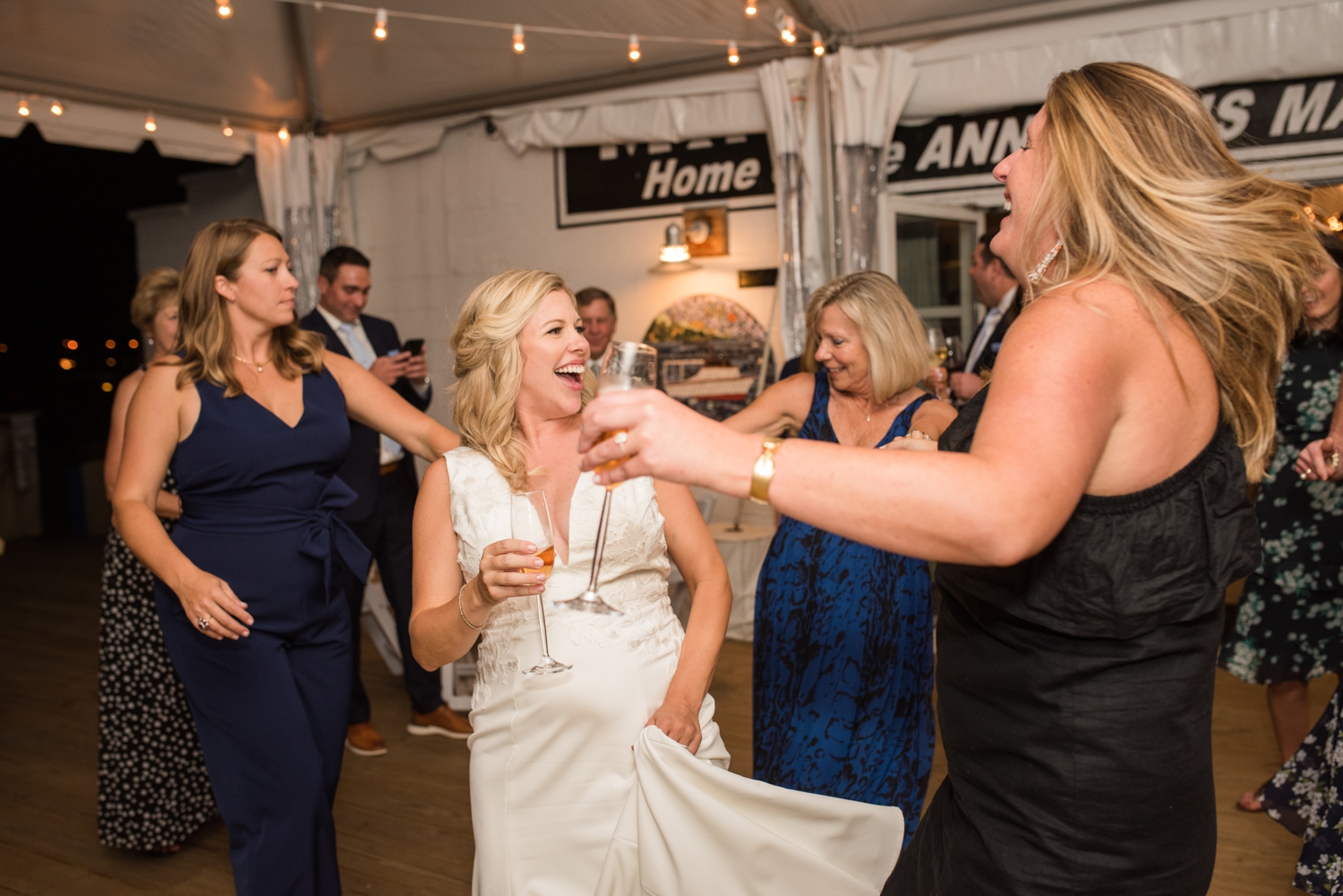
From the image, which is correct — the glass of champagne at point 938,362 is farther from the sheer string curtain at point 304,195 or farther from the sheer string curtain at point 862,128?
the sheer string curtain at point 304,195

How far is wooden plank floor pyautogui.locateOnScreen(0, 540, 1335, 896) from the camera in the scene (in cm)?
299

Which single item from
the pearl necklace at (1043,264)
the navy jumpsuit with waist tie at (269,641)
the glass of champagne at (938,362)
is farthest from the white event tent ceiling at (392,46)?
the pearl necklace at (1043,264)

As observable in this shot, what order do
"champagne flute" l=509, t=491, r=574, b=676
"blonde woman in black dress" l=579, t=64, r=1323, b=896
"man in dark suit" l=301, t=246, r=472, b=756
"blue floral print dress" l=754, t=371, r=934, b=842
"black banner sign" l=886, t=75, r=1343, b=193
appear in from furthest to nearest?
"black banner sign" l=886, t=75, r=1343, b=193
"man in dark suit" l=301, t=246, r=472, b=756
"blue floral print dress" l=754, t=371, r=934, b=842
"champagne flute" l=509, t=491, r=574, b=676
"blonde woman in black dress" l=579, t=64, r=1323, b=896

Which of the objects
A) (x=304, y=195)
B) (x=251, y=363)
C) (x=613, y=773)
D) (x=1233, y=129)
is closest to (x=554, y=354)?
(x=613, y=773)

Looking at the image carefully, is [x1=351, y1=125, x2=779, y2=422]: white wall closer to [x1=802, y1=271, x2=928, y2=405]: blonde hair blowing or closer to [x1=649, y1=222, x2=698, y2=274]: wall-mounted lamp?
[x1=649, y1=222, x2=698, y2=274]: wall-mounted lamp

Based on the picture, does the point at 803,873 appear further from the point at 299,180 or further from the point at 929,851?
the point at 299,180

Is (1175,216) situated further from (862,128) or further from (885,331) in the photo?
(862,128)

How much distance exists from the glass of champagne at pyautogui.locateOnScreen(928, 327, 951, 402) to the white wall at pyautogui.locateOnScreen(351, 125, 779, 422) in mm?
2561

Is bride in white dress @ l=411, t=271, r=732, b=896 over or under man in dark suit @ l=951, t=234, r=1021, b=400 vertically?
under

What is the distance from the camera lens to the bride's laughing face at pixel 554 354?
6.65 ft

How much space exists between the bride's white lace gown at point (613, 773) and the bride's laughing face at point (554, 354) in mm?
188

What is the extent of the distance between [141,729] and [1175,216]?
11.0 ft

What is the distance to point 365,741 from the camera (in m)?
4.00

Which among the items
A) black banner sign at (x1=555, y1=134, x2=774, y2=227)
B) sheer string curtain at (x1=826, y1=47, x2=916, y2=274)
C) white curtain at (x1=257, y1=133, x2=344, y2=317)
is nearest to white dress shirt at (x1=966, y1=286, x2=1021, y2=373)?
sheer string curtain at (x1=826, y1=47, x2=916, y2=274)
